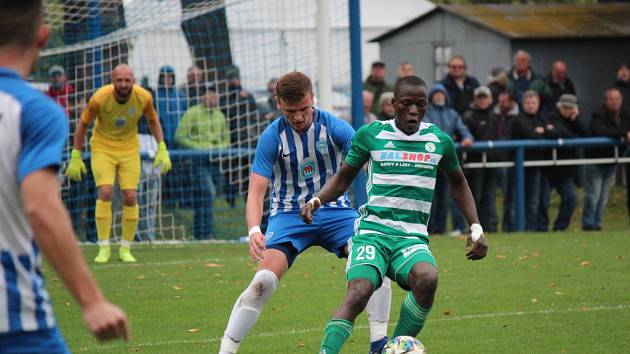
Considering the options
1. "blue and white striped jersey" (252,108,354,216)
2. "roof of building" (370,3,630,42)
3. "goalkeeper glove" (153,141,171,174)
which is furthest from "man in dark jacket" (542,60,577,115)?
"blue and white striped jersey" (252,108,354,216)

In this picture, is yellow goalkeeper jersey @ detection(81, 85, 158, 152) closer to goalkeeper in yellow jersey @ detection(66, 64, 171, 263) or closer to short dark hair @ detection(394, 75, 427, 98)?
goalkeeper in yellow jersey @ detection(66, 64, 171, 263)

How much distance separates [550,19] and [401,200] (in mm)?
17464

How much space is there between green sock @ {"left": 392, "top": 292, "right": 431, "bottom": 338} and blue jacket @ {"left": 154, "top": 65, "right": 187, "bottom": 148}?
989cm

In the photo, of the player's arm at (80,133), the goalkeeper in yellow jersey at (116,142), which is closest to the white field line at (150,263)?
the goalkeeper in yellow jersey at (116,142)

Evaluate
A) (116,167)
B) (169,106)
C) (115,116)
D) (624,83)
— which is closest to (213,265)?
(116,167)

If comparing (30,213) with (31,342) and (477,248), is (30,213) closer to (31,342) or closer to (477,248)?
(31,342)

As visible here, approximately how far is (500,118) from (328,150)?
943 cm

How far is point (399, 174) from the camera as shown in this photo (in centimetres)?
672

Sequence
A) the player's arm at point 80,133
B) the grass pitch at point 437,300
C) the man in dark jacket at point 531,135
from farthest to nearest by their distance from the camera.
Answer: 1. the man in dark jacket at point 531,135
2. the player's arm at point 80,133
3. the grass pitch at point 437,300

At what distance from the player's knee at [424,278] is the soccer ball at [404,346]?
31 centimetres

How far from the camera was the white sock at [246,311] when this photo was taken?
271 inches

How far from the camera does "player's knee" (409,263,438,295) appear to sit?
6434 mm

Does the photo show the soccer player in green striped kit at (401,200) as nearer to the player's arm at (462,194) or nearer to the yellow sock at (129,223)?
the player's arm at (462,194)

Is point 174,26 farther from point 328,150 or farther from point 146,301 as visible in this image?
point 328,150
